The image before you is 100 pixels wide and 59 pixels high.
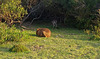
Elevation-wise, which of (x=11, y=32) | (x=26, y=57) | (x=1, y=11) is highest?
(x=1, y=11)

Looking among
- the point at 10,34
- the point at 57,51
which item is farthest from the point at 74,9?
the point at 57,51

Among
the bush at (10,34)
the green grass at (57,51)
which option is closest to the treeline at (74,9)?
the bush at (10,34)

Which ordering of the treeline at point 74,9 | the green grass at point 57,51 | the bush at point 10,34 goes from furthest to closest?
the treeline at point 74,9, the bush at point 10,34, the green grass at point 57,51

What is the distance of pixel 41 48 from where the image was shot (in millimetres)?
7879

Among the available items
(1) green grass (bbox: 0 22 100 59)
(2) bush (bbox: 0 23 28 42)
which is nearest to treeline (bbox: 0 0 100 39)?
(2) bush (bbox: 0 23 28 42)

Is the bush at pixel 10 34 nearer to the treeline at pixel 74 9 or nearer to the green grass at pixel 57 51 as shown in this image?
the green grass at pixel 57 51

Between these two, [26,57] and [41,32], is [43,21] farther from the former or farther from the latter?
[26,57]

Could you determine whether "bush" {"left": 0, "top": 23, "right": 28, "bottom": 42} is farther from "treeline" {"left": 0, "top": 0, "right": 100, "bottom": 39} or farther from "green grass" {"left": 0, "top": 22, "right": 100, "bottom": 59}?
"treeline" {"left": 0, "top": 0, "right": 100, "bottom": 39}

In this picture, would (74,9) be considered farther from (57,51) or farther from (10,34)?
(57,51)

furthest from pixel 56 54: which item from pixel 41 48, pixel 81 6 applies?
pixel 81 6

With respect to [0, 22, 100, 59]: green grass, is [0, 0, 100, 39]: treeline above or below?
above

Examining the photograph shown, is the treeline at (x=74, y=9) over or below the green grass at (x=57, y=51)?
over

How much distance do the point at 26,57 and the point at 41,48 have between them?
1368 millimetres

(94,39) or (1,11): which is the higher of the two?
(1,11)
